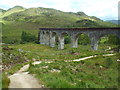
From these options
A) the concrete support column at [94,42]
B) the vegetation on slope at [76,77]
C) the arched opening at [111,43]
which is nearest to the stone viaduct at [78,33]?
the concrete support column at [94,42]

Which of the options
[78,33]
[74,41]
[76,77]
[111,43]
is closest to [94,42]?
[78,33]

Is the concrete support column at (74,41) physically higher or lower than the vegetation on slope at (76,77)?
higher

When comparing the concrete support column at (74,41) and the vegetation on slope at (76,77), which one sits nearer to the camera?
the vegetation on slope at (76,77)

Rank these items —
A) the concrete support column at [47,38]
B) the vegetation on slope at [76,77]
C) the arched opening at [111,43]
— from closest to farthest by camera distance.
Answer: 1. the vegetation on slope at [76,77]
2. the arched opening at [111,43]
3. the concrete support column at [47,38]

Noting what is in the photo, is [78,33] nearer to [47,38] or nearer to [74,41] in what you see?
[74,41]

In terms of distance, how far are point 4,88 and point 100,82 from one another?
9089 millimetres

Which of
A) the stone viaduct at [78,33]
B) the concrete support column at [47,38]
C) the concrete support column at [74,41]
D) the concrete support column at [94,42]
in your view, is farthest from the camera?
the concrete support column at [47,38]

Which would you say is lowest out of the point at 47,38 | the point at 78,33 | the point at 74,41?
the point at 74,41

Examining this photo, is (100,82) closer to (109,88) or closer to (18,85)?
(109,88)

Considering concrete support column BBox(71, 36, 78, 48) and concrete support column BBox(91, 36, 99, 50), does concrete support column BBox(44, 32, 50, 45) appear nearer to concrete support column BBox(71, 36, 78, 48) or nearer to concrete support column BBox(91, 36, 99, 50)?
concrete support column BBox(71, 36, 78, 48)

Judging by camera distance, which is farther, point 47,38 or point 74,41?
point 47,38

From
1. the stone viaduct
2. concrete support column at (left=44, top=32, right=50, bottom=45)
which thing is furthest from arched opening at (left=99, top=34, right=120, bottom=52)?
concrete support column at (left=44, top=32, right=50, bottom=45)

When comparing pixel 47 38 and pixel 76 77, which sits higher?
pixel 47 38

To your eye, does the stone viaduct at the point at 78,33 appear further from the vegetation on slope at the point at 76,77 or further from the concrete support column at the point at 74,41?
the vegetation on slope at the point at 76,77
